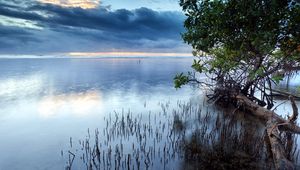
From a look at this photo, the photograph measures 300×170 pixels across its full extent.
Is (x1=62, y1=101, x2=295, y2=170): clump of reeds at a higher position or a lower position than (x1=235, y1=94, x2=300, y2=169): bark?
lower

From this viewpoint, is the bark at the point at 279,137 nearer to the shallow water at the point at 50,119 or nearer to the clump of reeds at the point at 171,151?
the clump of reeds at the point at 171,151

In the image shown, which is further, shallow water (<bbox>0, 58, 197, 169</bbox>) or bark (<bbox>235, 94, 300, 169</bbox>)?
shallow water (<bbox>0, 58, 197, 169</bbox>)

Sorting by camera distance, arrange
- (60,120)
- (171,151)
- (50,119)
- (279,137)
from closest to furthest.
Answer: (279,137)
(171,151)
(60,120)
(50,119)

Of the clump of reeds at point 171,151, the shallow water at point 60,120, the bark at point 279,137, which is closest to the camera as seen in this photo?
the bark at point 279,137

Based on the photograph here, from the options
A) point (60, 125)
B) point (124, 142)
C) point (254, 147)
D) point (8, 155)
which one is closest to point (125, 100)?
point (60, 125)

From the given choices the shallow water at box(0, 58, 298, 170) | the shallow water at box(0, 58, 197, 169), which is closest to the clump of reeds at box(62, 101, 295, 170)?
the shallow water at box(0, 58, 298, 170)

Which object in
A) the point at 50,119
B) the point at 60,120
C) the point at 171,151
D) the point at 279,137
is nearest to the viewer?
the point at 279,137

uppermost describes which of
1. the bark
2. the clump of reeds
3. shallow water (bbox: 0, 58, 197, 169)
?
the bark

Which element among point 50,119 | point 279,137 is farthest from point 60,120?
point 279,137

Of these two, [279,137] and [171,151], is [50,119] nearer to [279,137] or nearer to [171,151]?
[171,151]

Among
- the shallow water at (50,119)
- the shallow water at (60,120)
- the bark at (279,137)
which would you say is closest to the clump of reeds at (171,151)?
the shallow water at (60,120)

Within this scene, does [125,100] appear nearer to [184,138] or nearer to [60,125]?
[60,125]

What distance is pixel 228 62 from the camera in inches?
478

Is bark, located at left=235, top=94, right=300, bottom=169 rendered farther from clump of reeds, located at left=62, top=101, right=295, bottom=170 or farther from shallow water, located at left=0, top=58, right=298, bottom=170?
shallow water, located at left=0, top=58, right=298, bottom=170
